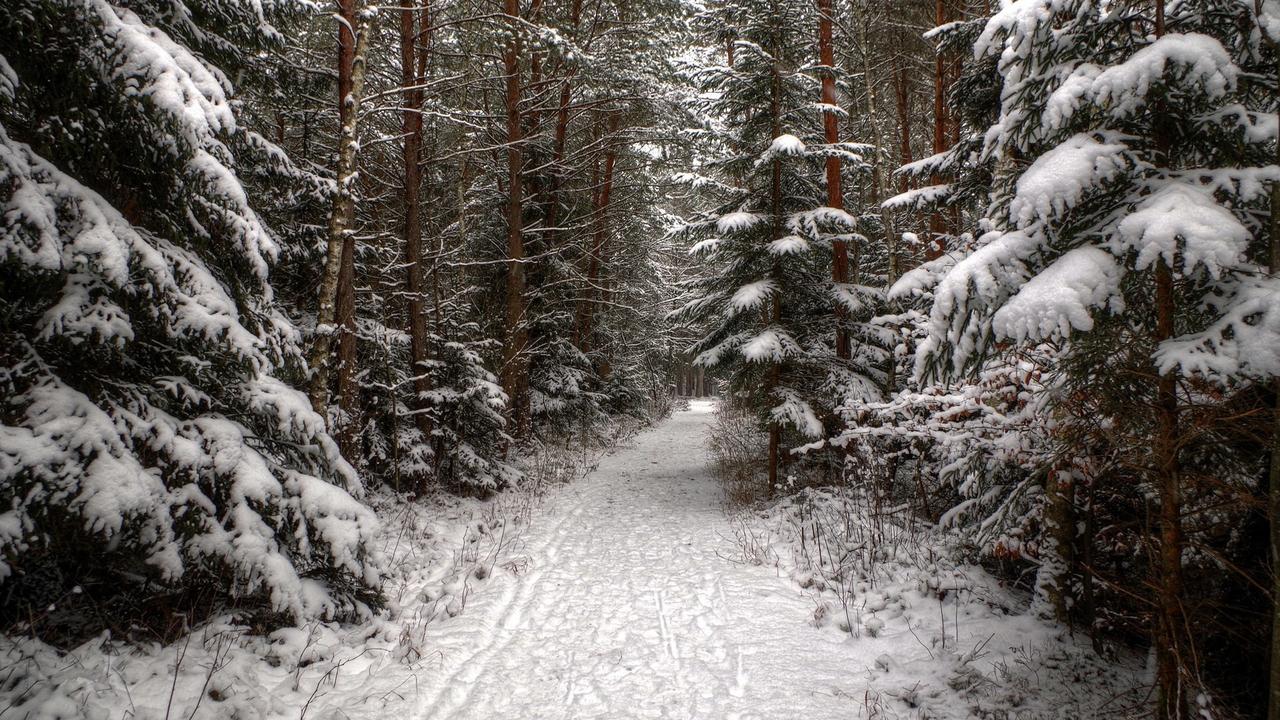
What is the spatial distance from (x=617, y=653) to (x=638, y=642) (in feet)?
0.93

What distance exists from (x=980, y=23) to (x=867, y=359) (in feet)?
18.3

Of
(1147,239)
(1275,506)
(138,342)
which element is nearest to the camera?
(1275,506)

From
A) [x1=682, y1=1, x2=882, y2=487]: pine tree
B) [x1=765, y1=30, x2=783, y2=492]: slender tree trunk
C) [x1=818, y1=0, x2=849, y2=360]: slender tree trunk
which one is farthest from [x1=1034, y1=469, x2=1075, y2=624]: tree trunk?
[x1=818, y1=0, x2=849, y2=360]: slender tree trunk

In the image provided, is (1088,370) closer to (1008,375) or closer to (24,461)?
(1008,375)

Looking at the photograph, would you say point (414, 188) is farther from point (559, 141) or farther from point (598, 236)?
point (598, 236)

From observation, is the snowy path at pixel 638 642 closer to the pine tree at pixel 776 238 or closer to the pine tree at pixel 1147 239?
the pine tree at pixel 1147 239

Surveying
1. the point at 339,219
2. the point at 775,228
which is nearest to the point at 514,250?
the point at 339,219

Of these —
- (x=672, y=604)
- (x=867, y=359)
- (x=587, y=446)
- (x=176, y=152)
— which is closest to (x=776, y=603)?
(x=672, y=604)

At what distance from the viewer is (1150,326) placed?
3107 millimetres

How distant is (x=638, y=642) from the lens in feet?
16.0

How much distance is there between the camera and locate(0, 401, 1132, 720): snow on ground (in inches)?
138

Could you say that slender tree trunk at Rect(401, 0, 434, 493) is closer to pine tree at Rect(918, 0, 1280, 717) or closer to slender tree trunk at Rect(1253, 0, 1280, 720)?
pine tree at Rect(918, 0, 1280, 717)

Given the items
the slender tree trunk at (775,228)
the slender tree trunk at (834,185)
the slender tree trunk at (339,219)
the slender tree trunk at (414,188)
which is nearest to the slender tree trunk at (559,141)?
the slender tree trunk at (414,188)

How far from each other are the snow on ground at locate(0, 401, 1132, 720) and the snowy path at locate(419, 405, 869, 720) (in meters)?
0.02
